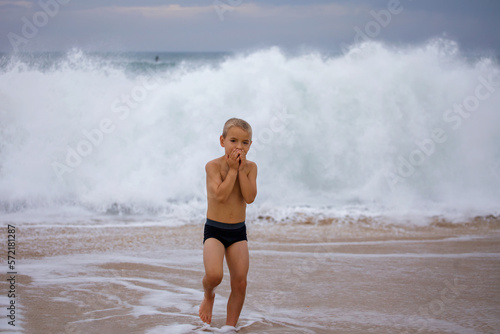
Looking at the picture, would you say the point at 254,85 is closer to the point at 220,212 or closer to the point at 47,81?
the point at 47,81

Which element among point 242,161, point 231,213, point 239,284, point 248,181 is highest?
point 242,161

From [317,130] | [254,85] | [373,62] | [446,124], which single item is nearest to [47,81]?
[254,85]

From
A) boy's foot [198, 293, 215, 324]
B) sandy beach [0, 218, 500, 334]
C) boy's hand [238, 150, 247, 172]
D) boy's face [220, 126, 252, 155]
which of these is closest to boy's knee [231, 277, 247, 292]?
boy's foot [198, 293, 215, 324]

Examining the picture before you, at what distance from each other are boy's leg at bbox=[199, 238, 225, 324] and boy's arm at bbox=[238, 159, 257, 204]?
353 mm

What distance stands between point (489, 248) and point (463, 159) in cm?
497

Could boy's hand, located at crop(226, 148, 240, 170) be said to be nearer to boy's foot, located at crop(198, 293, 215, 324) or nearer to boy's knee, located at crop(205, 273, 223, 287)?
boy's knee, located at crop(205, 273, 223, 287)

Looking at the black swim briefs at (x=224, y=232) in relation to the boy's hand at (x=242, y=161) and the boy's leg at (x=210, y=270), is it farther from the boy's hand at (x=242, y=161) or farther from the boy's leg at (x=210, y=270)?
the boy's hand at (x=242, y=161)

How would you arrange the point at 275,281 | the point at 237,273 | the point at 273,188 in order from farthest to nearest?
the point at 273,188 → the point at 275,281 → the point at 237,273

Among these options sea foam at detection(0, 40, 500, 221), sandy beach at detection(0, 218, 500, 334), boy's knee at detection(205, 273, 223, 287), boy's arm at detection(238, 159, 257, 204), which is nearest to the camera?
boy's knee at detection(205, 273, 223, 287)

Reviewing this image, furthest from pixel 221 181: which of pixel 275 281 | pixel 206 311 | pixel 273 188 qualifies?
pixel 273 188

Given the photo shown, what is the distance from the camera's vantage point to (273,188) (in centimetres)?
997

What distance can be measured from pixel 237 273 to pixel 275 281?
57.0 inches

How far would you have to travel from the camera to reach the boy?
132 inches

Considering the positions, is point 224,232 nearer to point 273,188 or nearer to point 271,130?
point 273,188
